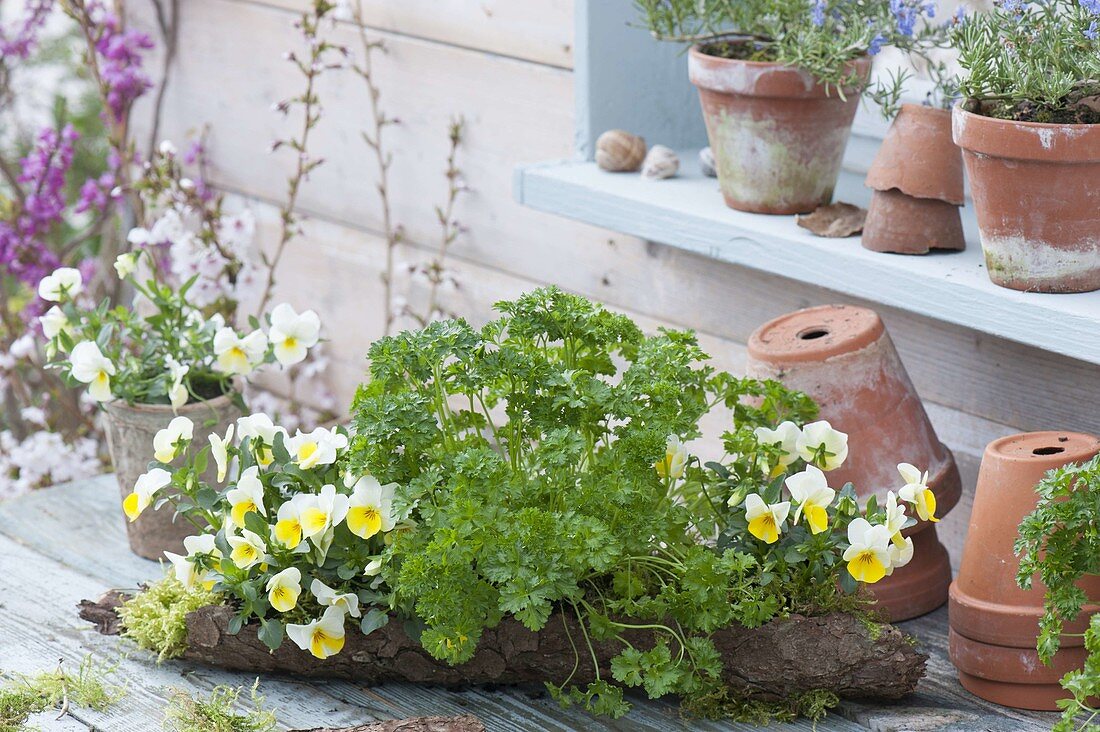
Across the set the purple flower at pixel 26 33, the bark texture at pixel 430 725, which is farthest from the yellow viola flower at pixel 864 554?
the purple flower at pixel 26 33

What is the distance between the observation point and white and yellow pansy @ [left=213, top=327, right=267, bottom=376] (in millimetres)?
1608

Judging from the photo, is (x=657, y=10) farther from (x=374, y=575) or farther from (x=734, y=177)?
(x=374, y=575)

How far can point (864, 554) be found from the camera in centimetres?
131

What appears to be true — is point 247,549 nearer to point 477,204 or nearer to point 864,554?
point 864,554

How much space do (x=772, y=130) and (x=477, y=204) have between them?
27.8 inches

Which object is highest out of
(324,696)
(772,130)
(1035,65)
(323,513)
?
(1035,65)

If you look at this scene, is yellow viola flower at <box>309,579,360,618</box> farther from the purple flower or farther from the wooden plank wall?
the purple flower

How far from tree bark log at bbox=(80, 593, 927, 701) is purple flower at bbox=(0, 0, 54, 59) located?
70.4 inches

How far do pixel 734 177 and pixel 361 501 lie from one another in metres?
0.71

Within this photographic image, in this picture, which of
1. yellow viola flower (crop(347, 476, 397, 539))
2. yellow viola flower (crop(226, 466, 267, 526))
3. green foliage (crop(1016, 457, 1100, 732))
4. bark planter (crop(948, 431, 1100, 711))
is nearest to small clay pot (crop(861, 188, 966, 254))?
bark planter (crop(948, 431, 1100, 711))

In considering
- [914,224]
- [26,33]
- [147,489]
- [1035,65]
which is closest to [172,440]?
[147,489]

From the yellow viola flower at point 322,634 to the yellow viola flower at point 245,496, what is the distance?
0.13 m

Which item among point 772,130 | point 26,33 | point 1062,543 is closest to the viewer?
point 1062,543

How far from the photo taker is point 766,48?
1676 mm
